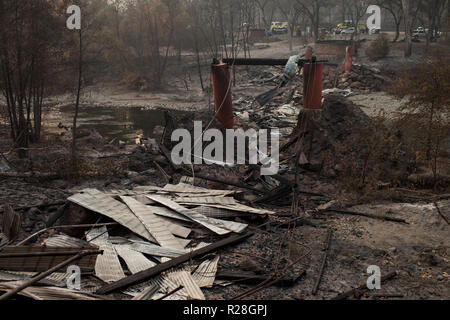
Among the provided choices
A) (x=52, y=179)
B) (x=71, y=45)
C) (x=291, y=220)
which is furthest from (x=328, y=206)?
(x=71, y=45)

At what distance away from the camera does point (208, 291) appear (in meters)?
4.79

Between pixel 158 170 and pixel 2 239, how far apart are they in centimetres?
519

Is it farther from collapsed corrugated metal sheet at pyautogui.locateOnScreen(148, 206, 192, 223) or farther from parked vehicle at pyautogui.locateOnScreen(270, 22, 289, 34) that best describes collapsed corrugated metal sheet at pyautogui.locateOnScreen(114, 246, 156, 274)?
parked vehicle at pyautogui.locateOnScreen(270, 22, 289, 34)

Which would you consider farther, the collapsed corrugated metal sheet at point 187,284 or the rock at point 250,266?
the rock at point 250,266

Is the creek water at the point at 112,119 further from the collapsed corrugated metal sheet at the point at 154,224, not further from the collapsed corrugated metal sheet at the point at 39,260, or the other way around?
the collapsed corrugated metal sheet at the point at 39,260

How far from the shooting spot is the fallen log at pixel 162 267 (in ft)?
15.1

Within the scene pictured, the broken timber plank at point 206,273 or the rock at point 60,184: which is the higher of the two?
the rock at point 60,184

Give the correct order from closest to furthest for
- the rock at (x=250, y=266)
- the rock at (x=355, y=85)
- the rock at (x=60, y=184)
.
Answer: the rock at (x=250, y=266) < the rock at (x=60, y=184) < the rock at (x=355, y=85)

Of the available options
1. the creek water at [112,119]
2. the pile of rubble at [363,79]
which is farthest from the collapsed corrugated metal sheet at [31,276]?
the pile of rubble at [363,79]

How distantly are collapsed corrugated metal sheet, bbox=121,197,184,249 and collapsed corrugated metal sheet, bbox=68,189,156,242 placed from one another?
0.21 ft

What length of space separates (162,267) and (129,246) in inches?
32.1

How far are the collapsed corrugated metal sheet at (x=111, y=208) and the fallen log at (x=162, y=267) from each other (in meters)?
0.72

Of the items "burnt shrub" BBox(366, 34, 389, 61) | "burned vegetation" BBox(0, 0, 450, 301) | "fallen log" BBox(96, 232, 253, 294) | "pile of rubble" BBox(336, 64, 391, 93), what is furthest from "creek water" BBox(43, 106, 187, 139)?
"burnt shrub" BBox(366, 34, 389, 61)

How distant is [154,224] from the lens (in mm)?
6129
